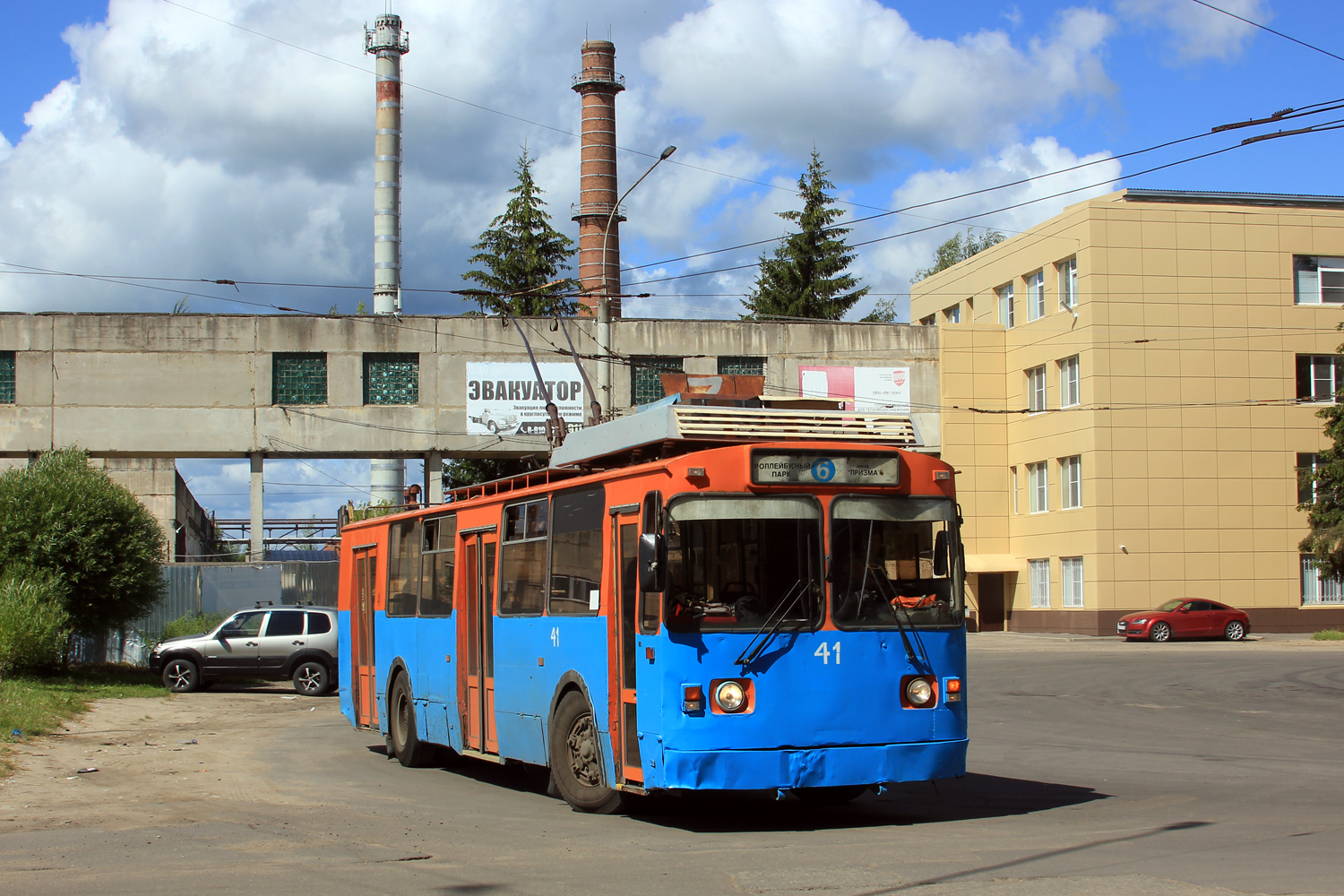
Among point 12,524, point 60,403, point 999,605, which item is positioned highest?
point 60,403

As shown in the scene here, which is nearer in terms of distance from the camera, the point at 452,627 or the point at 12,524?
the point at 452,627

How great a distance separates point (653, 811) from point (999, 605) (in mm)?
43129

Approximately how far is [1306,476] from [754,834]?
41.4 metres

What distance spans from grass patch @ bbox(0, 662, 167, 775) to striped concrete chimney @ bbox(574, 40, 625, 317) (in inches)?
1142

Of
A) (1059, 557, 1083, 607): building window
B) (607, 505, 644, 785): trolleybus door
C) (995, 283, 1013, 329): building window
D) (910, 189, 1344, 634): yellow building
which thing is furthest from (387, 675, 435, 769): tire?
(995, 283, 1013, 329): building window

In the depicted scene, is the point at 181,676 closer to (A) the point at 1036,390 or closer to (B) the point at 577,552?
(B) the point at 577,552

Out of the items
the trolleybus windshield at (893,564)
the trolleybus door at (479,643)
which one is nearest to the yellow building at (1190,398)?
the trolleybus door at (479,643)

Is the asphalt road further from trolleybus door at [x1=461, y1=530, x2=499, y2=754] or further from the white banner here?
the white banner

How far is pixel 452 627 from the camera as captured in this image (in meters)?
13.2

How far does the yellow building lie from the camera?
1793 inches

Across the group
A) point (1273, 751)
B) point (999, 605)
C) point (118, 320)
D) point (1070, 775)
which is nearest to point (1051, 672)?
point (1273, 751)

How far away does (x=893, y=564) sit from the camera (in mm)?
9562

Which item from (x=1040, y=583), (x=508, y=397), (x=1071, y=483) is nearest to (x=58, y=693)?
(x=508, y=397)

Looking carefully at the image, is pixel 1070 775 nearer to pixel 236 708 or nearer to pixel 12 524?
pixel 236 708
